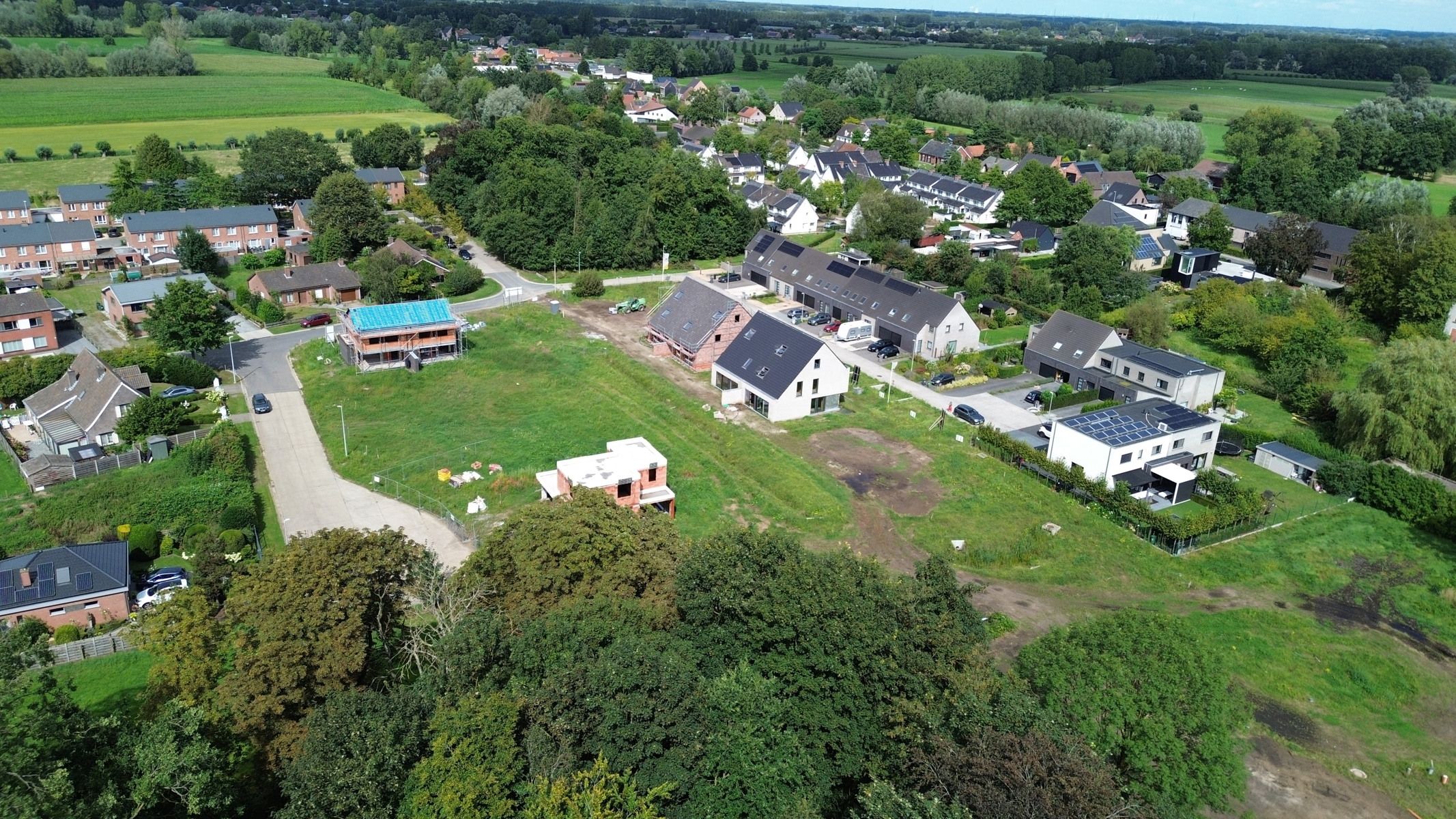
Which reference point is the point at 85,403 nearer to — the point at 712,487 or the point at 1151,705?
the point at 712,487

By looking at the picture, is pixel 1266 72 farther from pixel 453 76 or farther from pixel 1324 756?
pixel 1324 756

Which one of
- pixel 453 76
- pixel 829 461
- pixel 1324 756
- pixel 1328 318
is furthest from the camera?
pixel 453 76

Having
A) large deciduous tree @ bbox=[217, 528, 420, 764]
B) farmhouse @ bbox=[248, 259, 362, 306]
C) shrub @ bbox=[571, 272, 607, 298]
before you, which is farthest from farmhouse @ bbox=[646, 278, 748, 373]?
large deciduous tree @ bbox=[217, 528, 420, 764]

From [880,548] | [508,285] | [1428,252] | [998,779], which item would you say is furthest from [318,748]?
[1428,252]

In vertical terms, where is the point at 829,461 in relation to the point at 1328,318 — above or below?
below

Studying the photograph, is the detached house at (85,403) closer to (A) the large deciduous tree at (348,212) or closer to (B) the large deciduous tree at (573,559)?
(B) the large deciduous tree at (573,559)

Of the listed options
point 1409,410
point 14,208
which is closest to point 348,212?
point 14,208

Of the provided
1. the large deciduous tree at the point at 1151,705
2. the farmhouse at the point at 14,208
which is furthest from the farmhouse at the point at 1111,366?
the farmhouse at the point at 14,208

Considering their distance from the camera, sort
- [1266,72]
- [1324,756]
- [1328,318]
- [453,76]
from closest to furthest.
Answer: [1324,756]
[1328,318]
[453,76]
[1266,72]
